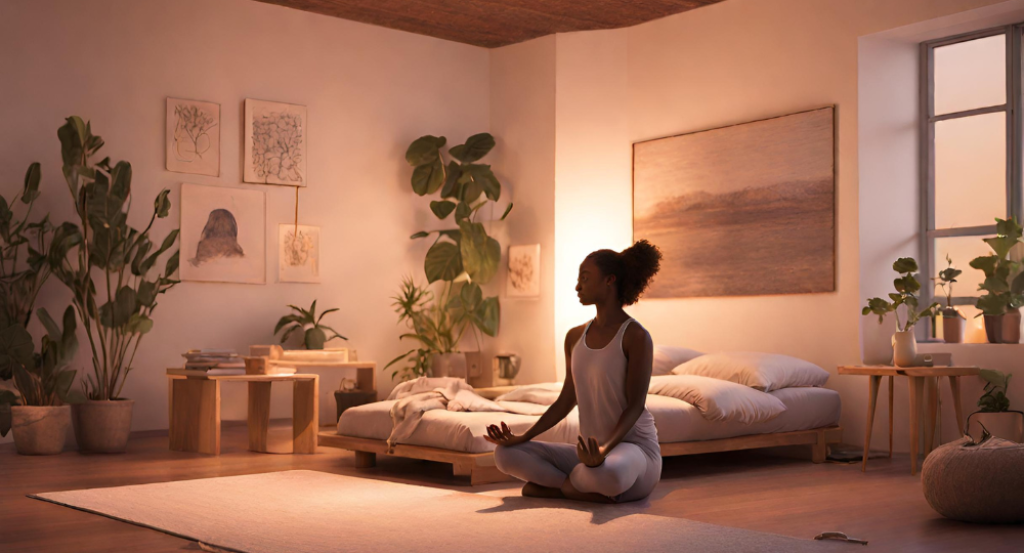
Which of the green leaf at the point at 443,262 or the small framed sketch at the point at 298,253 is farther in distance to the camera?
the green leaf at the point at 443,262

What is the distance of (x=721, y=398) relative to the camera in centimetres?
575

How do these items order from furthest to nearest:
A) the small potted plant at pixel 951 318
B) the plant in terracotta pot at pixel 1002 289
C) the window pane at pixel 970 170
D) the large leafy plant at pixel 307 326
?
the large leafy plant at pixel 307 326
the window pane at pixel 970 170
the small potted plant at pixel 951 318
the plant in terracotta pot at pixel 1002 289

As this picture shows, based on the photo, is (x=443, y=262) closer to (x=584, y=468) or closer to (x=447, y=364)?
(x=447, y=364)

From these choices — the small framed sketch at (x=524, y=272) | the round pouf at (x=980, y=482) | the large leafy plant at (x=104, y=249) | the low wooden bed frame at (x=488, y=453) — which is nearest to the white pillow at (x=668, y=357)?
the low wooden bed frame at (x=488, y=453)

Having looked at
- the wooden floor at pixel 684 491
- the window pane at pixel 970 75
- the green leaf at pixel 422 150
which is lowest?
the wooden floor at pixel 684 491

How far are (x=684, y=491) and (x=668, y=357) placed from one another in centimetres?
209

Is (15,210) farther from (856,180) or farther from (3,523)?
(856,180)

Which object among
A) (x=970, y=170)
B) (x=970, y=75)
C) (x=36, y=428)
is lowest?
(x=36, y=428)

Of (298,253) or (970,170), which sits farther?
(298,253)

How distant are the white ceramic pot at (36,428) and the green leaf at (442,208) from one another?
3275 millimetres

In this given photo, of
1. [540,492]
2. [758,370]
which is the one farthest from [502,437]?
[758,370]

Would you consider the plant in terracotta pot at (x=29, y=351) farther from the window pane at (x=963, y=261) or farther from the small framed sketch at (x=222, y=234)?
the window pane at (x=963, y=261)

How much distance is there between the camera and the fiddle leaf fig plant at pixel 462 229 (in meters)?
8.35

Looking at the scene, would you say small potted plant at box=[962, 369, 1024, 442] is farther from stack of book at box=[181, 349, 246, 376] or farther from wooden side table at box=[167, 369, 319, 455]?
stack of book at box=[181, 349, 246, 376]
